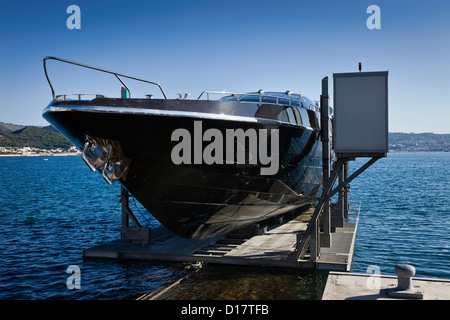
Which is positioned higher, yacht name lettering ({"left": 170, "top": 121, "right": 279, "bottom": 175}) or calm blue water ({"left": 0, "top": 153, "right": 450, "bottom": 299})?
yacht name lettering ({"left": 170, "top": 121, "right": 279, "bottom": 175})

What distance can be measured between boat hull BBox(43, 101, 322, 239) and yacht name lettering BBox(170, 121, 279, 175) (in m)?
0.08

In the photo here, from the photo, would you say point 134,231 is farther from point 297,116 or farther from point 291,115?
point 297,116

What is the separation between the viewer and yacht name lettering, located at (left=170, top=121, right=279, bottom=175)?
9.30m

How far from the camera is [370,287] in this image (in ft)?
25.9

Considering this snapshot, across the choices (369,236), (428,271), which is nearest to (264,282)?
(428,271)

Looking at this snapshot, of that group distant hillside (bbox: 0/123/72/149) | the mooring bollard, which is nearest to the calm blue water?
the mooring bollard

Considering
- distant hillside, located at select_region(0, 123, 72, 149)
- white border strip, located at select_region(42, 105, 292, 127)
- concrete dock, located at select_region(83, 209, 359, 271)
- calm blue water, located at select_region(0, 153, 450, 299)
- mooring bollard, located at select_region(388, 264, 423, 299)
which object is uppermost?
distant hillside, located at select_region(0, 123, 72, 149)

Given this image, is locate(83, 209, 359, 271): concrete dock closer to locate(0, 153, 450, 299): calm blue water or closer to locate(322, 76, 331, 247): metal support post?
locate(0, 153, 450, 299): calm blue water

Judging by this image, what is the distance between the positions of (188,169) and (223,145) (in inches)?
35.1

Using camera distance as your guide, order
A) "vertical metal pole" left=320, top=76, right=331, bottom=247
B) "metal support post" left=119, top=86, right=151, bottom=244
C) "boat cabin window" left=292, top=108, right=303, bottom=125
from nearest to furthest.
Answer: "vertical metal pole" left=320, top=76, right=331, bottom=247, "boat cabin window" left=292, top=108, right=303, bottom=125, "metal support post" left=119, top=86, right=151, bottom=244

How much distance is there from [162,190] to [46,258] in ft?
17.1

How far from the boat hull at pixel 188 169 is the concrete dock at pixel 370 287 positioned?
3096 millimetres

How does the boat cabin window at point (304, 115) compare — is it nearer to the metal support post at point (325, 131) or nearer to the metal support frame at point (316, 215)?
the metal support post at point (325, 131)

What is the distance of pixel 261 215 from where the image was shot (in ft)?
40.6
